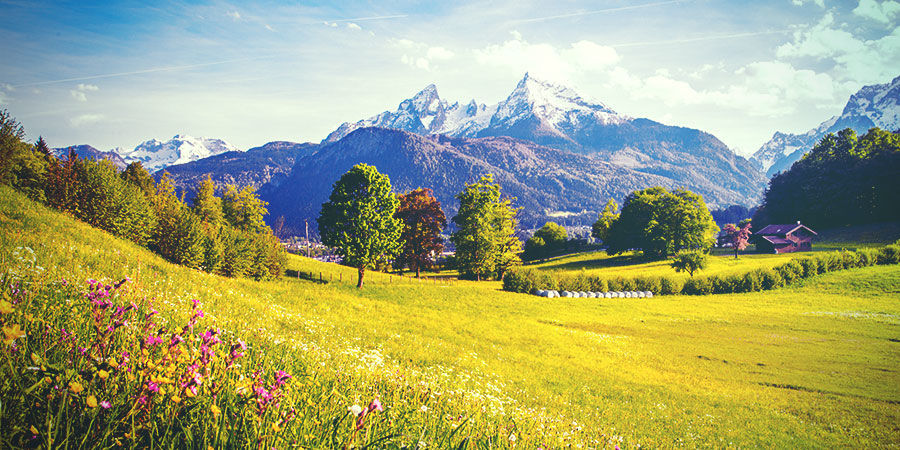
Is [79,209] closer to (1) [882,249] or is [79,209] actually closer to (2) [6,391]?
(2) [6,391]

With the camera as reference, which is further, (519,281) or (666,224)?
(666,224)

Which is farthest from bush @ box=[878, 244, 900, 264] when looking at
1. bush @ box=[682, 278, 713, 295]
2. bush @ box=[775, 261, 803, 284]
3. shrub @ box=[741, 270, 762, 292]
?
bush @ box=[682, 278, 713, 295]

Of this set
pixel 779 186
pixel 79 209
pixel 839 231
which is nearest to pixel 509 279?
pixel 79 209

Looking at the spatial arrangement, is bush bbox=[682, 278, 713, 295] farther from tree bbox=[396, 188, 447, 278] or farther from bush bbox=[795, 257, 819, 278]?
tree bbox=[396, 188, 447, 278]

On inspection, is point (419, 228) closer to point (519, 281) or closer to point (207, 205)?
point (519, 281)

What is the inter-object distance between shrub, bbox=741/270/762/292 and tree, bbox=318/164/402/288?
56.2 m

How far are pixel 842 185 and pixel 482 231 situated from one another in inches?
4162

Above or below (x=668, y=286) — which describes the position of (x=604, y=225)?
above

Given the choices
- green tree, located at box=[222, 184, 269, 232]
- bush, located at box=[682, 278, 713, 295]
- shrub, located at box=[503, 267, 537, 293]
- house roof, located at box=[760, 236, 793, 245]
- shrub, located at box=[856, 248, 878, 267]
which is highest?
green tree, located at box=[222, 184, 269, 232]

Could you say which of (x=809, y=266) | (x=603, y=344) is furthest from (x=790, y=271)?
(x=603, y=344)

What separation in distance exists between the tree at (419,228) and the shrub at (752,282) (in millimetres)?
48837

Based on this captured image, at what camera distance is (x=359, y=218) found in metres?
39.1

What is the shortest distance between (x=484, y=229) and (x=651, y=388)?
43.9 meters

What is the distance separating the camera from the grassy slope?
12372mm
